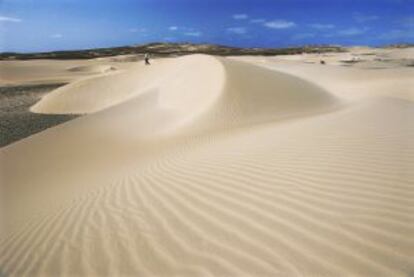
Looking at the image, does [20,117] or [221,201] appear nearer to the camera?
[221,201]

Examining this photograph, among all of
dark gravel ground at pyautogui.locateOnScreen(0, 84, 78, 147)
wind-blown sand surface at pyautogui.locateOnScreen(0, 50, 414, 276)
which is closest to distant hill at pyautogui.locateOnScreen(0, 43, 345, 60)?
dark gravel ground at pyautogui.locateOnScreen(0, 84, 78, 147)

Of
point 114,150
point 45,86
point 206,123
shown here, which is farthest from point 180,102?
point 45,86

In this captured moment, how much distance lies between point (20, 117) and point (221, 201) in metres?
15.8

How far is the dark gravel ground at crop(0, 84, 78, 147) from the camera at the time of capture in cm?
1500

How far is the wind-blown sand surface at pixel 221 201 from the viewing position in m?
3.62

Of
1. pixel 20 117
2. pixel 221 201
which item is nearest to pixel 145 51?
pixel 20 117

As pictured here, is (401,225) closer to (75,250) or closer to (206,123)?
(75,250)

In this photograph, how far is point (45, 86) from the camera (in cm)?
3184

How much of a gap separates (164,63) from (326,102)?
10345mm

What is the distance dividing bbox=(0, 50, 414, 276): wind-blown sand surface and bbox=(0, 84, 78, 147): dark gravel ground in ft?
11.9

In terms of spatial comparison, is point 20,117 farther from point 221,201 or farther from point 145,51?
point 145,51

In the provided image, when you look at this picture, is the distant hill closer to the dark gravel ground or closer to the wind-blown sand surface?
the dark gravel ground

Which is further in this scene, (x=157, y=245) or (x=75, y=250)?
(x=75, y=250)

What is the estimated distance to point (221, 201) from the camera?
4.94m
